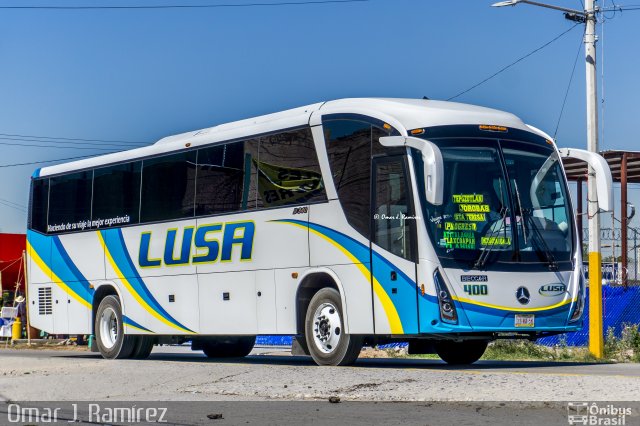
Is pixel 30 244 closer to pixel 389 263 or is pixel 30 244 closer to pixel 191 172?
pixel 191 172

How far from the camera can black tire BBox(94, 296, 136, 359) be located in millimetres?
22531

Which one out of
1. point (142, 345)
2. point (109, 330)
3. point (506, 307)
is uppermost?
point (506, 307)

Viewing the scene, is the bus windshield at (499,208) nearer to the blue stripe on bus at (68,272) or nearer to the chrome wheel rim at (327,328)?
the chrome wheel rim at (327,328)

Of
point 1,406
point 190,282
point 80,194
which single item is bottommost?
point 1,406

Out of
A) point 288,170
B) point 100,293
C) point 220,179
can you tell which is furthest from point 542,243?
point 100,293

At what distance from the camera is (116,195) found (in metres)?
22.7

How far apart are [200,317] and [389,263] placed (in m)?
5.13

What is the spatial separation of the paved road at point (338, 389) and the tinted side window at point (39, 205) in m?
7.08

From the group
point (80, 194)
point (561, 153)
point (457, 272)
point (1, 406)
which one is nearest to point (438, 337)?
point (457, 272)

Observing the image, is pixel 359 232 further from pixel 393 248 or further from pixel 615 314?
pixel 615 314

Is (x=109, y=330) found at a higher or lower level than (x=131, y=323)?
lower

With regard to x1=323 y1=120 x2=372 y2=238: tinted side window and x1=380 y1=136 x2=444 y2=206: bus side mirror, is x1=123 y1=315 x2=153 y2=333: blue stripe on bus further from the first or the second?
x1=380 y1=136 x2=444 y2=206: bus side mirror

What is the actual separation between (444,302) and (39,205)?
1187 cm

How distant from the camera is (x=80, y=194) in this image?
23828 mm
